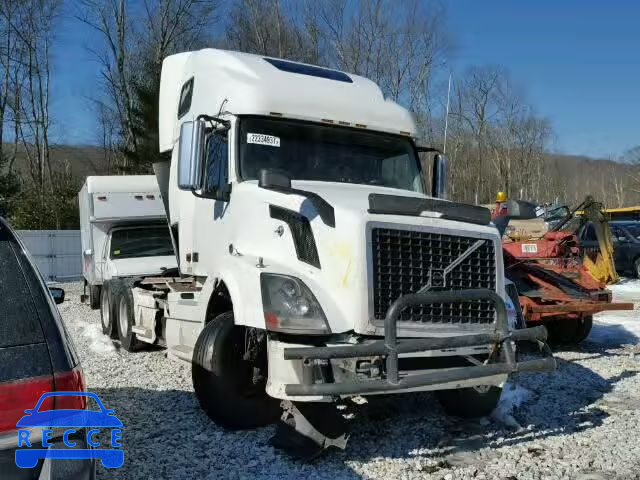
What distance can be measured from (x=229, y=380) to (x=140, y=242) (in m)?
7.26

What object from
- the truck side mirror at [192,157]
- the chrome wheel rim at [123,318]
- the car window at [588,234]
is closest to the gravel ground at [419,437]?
the chrome wheel rim at [123,318]

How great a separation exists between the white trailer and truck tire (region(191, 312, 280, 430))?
631 centimetres

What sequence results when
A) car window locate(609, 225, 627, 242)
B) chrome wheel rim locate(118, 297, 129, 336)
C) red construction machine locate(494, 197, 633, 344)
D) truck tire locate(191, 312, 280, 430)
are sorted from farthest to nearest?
car window locate(609, 225, 627, 242) → chrome wheel rim locate(118, 297, 129, 336) → red construction machine locate(494, 197, 633, 344) → truck tire locate(191, 312, 280, 430)

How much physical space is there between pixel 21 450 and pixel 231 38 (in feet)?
102

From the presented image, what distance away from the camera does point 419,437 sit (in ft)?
17.8

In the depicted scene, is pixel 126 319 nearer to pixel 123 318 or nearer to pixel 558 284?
pixel 123 318

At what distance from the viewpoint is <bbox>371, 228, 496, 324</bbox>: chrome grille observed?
15.4ft

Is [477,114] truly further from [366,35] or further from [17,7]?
[17,7]

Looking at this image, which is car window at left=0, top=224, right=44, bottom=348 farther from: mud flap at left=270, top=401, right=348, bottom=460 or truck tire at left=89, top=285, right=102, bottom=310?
truck tire at left=89, top=285, right=102, bottom=310

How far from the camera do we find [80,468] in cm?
244

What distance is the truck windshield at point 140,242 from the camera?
465 inches

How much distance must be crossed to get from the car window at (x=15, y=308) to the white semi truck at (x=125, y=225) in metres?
8.85

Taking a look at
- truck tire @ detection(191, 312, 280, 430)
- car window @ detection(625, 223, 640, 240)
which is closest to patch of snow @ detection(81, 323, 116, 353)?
truck tire @ detection(191, 312, 280, 430)

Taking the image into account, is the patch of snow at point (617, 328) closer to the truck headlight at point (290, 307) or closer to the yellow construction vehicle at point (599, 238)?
the yellow construction vehicle at point (599, 238)
